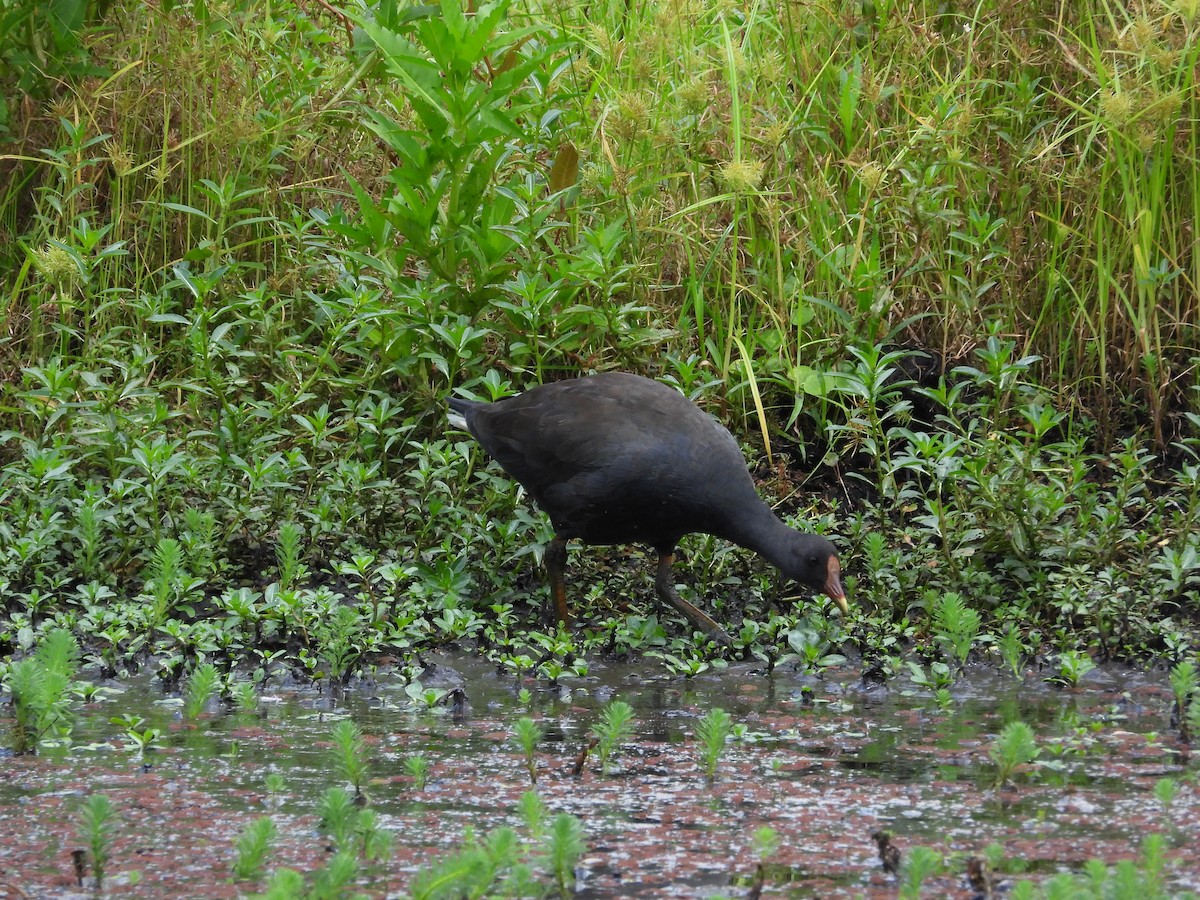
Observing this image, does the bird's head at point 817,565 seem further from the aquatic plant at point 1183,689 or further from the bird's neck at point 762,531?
the aquatic plant at point 1183,689

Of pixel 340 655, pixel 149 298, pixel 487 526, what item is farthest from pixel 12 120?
Result: pixel 340 655

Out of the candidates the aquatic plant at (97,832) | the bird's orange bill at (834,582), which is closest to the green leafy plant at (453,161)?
the bird's orange bill at (834,582)

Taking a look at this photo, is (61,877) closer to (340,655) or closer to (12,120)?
(340,655)

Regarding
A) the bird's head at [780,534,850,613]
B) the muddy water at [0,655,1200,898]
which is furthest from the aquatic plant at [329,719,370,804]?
the bird's head at [780,534,850,613]

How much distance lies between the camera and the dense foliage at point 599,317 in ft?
18.2

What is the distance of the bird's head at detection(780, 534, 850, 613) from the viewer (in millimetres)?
5488

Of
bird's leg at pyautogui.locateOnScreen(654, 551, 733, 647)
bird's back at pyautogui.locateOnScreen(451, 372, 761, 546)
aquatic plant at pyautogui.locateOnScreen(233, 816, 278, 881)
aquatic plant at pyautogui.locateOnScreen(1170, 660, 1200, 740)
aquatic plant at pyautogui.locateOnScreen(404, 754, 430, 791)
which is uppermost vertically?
bird's back at pyautogui.locateOnScreen(451, 372, 761, 546)

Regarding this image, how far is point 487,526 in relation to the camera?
19.5 ft

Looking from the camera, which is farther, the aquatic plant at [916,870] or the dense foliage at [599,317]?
the dense foliage at [599,317]

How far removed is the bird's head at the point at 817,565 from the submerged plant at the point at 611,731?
141 cm

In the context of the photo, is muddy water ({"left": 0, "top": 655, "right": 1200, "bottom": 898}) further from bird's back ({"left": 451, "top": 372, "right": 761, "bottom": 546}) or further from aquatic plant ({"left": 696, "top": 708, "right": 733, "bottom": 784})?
bird's back ({"left": 451, "top": 372, "right": 761, "bottom": 546})

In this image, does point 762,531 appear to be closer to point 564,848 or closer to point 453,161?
point 453,161

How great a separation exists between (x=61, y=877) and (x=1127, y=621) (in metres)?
3.66

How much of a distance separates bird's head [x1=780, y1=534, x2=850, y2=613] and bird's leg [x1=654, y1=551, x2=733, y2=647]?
0.35 meters
